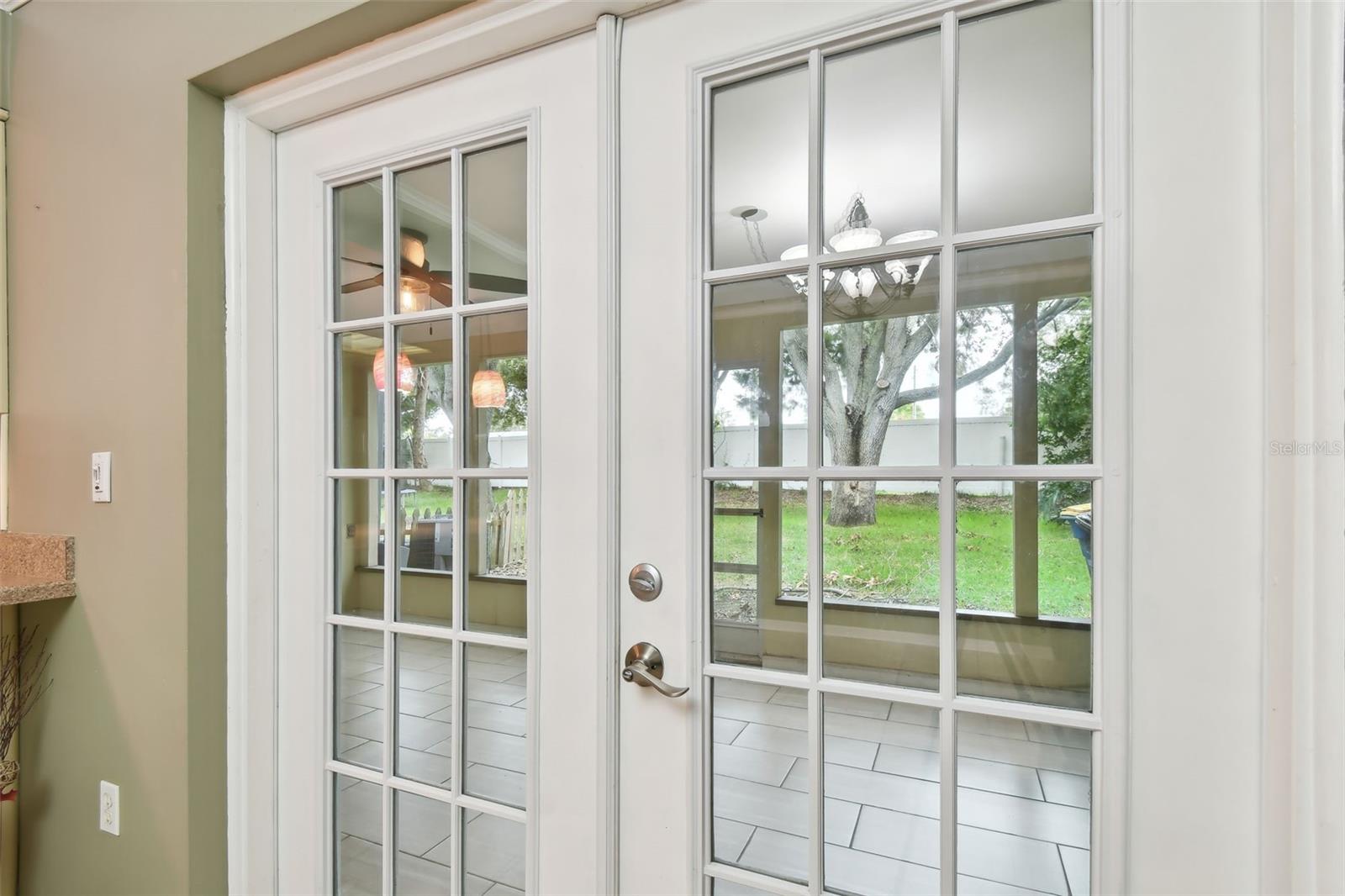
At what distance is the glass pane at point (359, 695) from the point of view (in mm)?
1291

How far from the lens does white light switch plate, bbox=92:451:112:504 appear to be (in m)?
1.38

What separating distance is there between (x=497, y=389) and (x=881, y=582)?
2.56ft

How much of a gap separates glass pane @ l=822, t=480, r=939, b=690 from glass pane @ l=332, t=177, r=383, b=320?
1059mm

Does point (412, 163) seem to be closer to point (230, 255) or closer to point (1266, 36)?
point (230, 255)

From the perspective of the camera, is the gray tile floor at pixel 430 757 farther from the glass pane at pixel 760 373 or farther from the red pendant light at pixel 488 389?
the glass pane at pixel 760 373

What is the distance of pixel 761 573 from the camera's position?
100 centimetres

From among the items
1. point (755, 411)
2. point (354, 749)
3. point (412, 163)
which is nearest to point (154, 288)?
point (412, 163)

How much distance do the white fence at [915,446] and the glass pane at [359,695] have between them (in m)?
0.89

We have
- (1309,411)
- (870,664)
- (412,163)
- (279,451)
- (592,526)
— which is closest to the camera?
(1309,411)

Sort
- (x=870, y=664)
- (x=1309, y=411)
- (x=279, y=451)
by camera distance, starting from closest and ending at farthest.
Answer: (x=1309, y=411)
(x=870, y=664)
(x=279, y=451)

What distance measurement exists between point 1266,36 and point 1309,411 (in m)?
0.45

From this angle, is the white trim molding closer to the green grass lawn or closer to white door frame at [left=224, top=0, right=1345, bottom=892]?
white door frame at [left=224, top=0, right=1345, bottom=892]

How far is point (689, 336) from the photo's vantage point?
1.02 metres

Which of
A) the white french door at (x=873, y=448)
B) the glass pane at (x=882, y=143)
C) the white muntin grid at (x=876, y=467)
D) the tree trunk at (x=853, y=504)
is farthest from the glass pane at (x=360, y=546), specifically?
the glass pane at (x=882, y=143)
